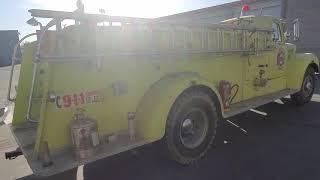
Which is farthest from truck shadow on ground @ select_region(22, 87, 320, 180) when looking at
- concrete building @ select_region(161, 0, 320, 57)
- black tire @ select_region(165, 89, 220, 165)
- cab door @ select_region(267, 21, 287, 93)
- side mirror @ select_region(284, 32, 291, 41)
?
concrete building @ select_region(161, 0, 320, 57)

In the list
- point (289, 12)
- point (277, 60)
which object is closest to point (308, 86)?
point (277, 60)

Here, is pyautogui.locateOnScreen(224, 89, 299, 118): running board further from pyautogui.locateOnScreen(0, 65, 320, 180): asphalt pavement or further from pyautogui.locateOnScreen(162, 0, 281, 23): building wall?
pyautogui.locateOnScreen(162, 0, 281, 23): building wall

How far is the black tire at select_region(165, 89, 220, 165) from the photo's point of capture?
436cm

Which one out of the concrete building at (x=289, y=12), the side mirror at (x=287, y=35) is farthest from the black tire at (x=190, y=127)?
the concrete building at (x=289, y=12)

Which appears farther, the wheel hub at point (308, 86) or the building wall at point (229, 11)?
the building wall at point (229, 11)

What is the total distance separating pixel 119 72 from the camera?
401 centimetres

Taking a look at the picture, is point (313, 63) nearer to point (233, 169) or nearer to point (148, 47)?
point (233, 169)

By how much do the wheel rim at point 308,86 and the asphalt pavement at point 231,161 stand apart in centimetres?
Answer: 179

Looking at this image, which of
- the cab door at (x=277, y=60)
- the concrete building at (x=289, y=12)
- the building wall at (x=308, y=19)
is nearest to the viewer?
the cab door at (x=277, y=60)

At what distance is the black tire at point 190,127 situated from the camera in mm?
4359

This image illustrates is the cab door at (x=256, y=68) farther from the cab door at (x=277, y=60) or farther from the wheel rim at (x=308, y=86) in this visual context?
the wheel rim at (x=308, y=86)

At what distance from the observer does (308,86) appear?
26.6 feet

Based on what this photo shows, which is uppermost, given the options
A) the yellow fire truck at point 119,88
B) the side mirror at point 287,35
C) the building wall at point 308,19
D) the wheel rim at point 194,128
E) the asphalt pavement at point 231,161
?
the building wall at point 308,19

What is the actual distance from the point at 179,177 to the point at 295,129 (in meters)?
2.95
